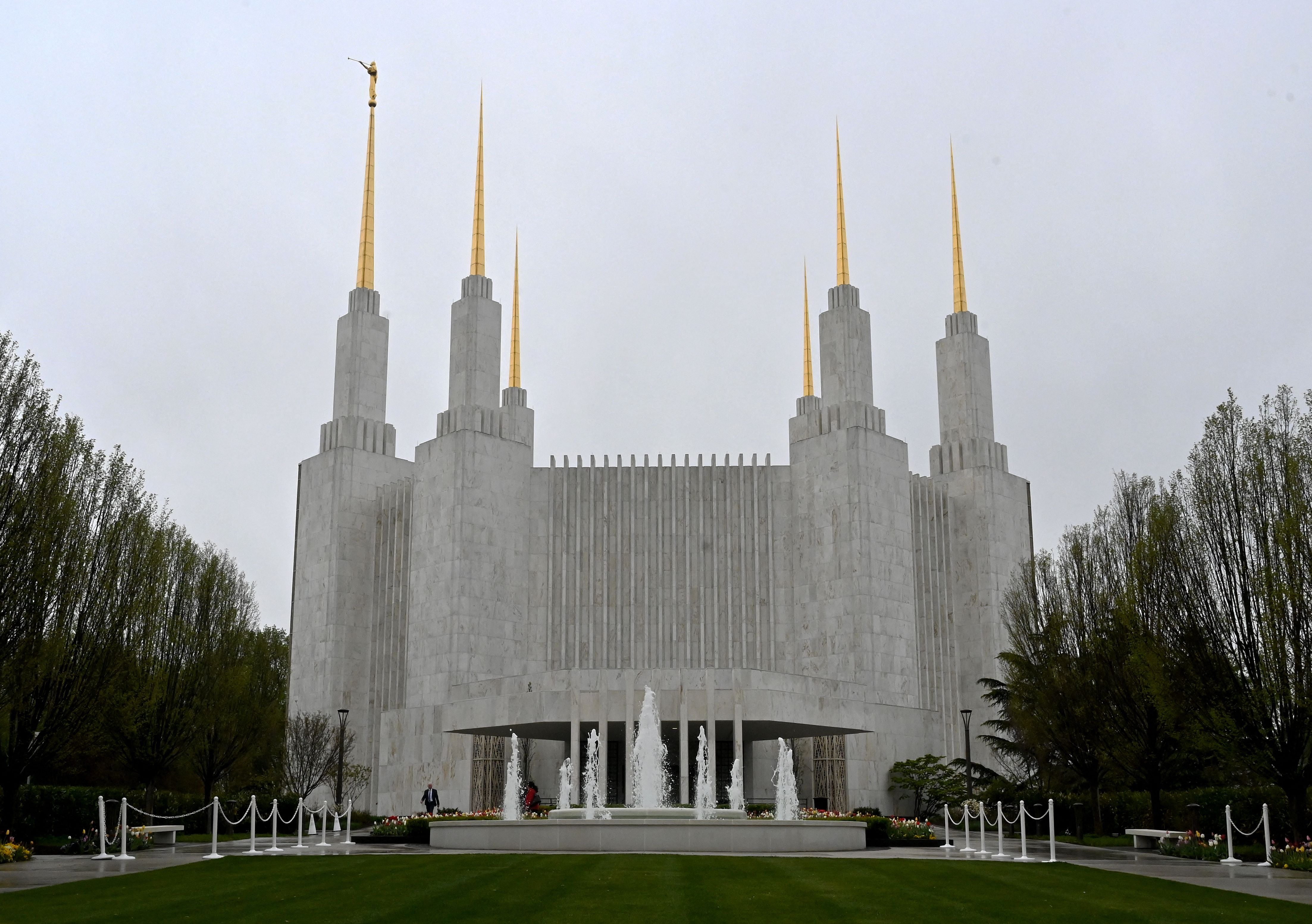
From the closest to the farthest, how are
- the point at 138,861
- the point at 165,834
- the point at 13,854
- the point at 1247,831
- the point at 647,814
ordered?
the point at 138,861 → the point at 13,854 → the point at 647,814 → the point at 1247,831 → the point at 165,834

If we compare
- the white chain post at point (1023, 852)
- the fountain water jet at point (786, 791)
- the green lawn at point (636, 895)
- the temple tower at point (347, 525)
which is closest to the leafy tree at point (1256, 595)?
the white chain post at point (1023, 852)

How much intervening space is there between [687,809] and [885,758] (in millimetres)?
16152

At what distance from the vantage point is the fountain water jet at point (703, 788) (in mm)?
26750

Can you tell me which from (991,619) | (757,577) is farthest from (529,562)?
(991,619)

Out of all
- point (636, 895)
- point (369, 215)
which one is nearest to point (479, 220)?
point (369, 215)

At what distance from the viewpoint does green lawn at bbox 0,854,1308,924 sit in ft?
39.9

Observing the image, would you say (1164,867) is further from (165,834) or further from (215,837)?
(165,834)

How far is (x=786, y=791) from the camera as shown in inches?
1266

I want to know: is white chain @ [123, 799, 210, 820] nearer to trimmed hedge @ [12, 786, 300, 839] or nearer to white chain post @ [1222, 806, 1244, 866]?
trimmed hedge @ [12, 786, 300, 839]

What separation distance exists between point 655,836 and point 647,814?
3.49 m

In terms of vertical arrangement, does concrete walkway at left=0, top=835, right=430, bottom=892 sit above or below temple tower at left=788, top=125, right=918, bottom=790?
below

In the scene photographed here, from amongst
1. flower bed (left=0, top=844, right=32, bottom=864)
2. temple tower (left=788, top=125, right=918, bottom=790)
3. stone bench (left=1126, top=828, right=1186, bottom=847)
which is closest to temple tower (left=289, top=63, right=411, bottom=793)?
temple tower (left=788, top=125, right=918, bottom=790)

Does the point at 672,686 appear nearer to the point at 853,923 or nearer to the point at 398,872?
the point at 398,872

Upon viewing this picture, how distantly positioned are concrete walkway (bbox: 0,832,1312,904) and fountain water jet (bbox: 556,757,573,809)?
527cm
